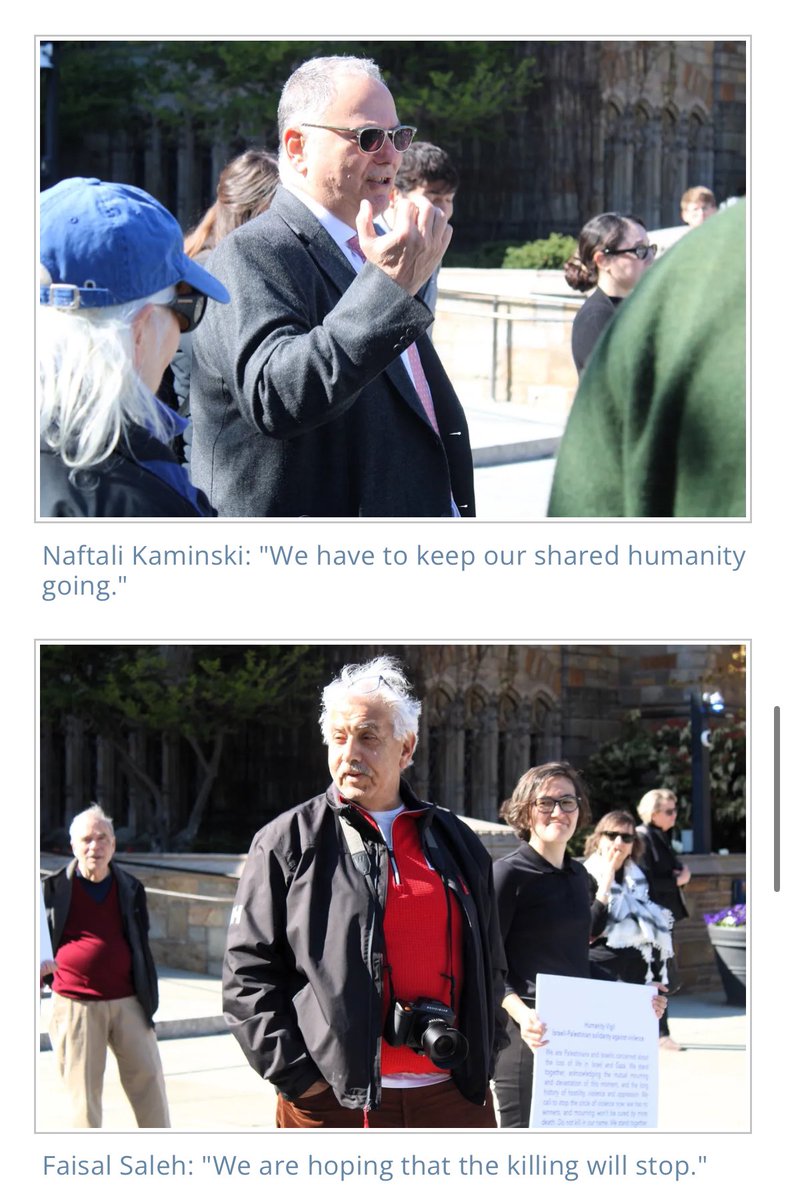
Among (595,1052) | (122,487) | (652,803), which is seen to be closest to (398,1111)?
(595,1052)

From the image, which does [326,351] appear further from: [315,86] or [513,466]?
[513,466]

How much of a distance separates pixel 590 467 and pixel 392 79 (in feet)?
45.6

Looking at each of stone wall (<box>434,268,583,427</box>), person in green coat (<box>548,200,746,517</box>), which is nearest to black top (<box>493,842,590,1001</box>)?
person in green coat (<box>548,200,746,517</box>)

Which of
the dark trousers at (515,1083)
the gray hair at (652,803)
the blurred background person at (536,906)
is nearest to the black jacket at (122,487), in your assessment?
the blurred background person at (536,906)

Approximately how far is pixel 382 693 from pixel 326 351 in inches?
35.8

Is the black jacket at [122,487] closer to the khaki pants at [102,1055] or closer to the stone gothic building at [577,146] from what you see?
the khaki pants at [102,1055]

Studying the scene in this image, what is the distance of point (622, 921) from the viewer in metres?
7.82

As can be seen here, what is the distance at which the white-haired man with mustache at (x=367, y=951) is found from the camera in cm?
421

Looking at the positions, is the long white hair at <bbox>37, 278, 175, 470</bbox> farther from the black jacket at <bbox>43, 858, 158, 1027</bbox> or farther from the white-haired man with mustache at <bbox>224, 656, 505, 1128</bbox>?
the black jacket at <bbox>43, 858, 158, 1027</bbox>

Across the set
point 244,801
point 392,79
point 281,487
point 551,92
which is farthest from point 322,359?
point 551,92

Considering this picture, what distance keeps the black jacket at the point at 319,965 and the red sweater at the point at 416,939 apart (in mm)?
30

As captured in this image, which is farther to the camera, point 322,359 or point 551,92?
point 551,92

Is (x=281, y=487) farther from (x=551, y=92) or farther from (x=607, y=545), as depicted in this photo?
(x=551, y=92)
